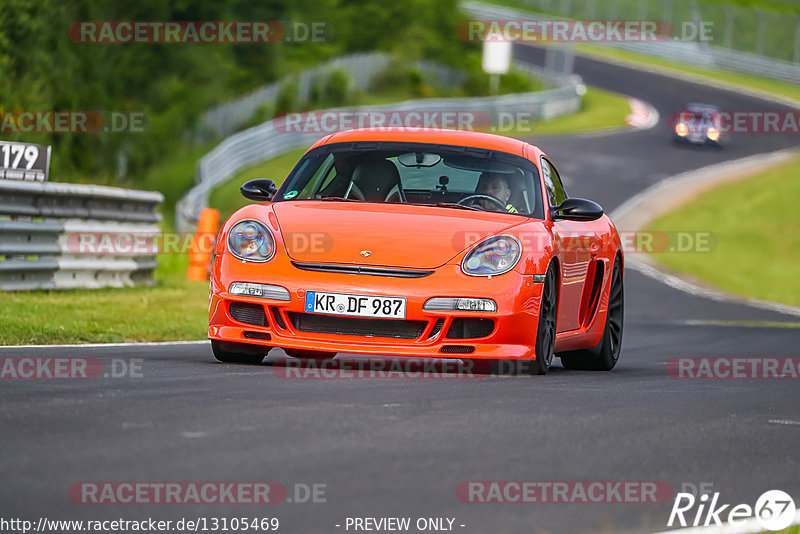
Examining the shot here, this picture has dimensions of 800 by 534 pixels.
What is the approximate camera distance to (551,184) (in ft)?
32.2

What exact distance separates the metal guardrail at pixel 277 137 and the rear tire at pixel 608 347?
12172 millimetres

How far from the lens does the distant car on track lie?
4791cm

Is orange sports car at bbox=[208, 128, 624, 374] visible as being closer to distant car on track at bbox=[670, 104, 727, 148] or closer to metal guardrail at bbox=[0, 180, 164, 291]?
metal guardrail at bbox=[0, 180, 164, 291]

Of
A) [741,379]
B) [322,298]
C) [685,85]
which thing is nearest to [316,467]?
[322,298]

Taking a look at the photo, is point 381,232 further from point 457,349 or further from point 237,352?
point 237,352

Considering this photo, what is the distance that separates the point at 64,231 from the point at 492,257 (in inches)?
252

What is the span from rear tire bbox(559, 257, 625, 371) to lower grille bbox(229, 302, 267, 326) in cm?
290

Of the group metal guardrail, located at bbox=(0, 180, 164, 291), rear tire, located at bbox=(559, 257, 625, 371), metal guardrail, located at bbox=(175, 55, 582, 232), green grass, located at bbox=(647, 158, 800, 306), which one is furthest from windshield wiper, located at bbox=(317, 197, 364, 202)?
green grass, located at bbox=(647, 158, 800, 306)

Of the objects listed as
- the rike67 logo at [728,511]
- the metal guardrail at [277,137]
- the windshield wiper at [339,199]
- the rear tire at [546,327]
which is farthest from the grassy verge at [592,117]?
the rike67 logo at [728,511]

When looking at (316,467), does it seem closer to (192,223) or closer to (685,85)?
(192,223)

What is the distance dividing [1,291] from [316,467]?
8.17 m

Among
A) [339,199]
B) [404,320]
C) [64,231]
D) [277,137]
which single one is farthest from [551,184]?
[277,137]

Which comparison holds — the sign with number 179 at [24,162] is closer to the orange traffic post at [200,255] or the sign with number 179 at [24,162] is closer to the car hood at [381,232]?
the car hood at [381,232]

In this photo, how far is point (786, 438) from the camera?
21.5 ft
